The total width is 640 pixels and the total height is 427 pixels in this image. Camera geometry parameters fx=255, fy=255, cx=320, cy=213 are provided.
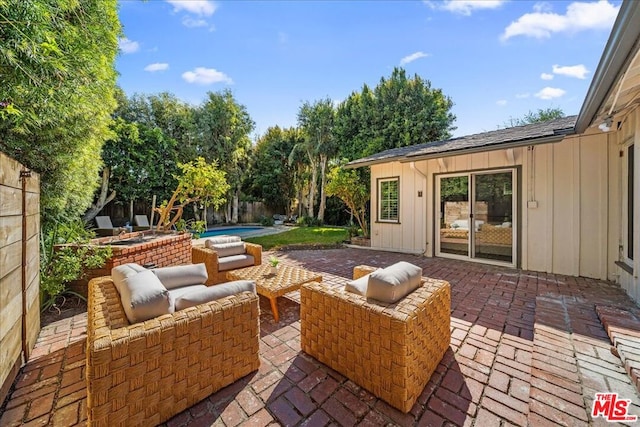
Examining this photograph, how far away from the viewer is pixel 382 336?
190 cm

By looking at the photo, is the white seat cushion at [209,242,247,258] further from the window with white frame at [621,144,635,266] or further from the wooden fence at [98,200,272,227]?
the wooden fence at [98,200,272,227]

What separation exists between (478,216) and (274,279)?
534 cm

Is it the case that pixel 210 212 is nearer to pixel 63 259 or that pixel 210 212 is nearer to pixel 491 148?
pixel 63 259

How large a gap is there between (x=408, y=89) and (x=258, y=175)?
1150 cm

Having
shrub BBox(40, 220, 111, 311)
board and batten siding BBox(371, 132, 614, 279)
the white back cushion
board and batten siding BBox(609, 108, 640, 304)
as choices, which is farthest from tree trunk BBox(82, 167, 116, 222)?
board and batten siding BBox(609, 108, 640, 304)

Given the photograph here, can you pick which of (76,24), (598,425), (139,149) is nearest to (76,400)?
(598,425)

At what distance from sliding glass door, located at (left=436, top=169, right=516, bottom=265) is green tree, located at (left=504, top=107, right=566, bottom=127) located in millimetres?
12264

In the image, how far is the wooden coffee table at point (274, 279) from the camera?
10.7 feet

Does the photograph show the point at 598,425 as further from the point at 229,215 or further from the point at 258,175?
the point at 258,175

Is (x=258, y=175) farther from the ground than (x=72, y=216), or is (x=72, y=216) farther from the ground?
(x=258, y=175)

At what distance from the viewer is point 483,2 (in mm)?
4691

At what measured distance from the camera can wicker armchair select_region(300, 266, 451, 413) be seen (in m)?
1.83

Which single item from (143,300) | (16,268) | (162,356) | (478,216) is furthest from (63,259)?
(478,216)

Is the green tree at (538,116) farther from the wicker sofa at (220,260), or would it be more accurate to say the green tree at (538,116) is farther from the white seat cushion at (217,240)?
the white seat cushion at (217,240)
